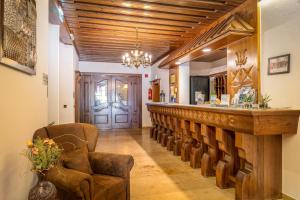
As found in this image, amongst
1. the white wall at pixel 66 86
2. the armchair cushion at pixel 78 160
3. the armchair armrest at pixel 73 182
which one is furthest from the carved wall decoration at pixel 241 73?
the white wall at pixel 66 86

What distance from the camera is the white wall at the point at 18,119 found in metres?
1.60

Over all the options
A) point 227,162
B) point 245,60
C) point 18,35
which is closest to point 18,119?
point 18,35

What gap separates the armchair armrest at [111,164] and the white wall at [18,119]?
0.66 metres

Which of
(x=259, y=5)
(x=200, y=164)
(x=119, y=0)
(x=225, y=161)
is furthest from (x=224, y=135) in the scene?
(x=119, y=0)

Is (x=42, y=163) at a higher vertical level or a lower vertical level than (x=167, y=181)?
higher

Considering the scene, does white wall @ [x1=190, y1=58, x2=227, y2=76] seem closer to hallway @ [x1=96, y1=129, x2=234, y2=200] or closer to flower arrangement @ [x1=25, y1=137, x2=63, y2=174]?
hallway @ [x1=96, y1=129, x2=234, y2=200]

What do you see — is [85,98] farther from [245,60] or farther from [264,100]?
[264,100]

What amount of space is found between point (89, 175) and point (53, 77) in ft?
10.9

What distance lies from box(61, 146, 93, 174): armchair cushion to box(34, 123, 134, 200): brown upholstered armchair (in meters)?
0.06

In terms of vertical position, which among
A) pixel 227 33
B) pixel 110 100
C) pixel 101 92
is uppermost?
pixel 227 33

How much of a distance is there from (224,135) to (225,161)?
46cm

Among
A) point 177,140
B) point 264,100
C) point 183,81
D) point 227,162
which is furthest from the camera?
point 183,81

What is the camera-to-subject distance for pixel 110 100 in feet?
29.3

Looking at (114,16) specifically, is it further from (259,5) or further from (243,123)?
(243,123)
